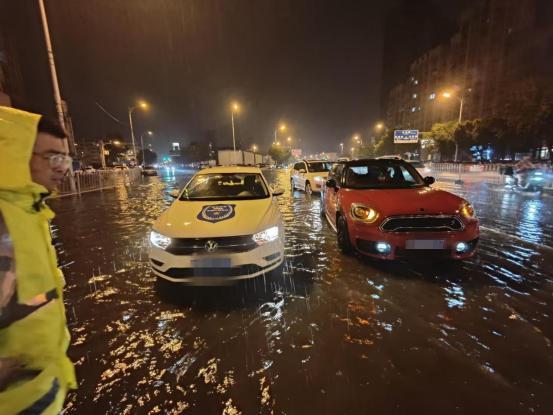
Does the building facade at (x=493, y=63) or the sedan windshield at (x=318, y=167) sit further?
the building facade at (x=493, y=63)

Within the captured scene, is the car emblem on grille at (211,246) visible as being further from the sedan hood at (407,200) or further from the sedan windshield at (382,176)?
the sedan windshield at (382,176)

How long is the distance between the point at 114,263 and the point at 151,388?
11.5 feet

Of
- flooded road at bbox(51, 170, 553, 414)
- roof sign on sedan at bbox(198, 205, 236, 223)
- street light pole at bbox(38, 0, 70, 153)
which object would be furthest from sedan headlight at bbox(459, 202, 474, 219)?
street light pole at bbox(38, 0, 70, 153)

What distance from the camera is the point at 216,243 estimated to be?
3.64m

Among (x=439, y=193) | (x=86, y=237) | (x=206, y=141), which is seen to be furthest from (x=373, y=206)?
(x=206, y=141)

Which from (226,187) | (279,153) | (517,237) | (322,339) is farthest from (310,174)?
(279,153)

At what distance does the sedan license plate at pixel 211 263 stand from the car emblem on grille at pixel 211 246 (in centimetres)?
12

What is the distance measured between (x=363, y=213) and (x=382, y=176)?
1712 millimetres

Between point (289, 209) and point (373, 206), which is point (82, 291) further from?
point (289, 209)

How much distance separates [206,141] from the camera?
139375 mm

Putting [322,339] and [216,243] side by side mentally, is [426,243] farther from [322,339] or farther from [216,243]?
[216,243]

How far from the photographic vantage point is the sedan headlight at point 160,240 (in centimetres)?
374

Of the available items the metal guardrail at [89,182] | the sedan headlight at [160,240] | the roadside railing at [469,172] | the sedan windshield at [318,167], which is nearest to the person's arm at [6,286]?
the sedan headlight at [160,240]

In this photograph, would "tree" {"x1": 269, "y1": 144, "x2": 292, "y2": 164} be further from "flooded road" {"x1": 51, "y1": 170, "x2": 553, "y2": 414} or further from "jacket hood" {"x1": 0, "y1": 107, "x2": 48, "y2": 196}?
"jacket hood" {"x1": 0, "y1": 107, "x2": 48, "y2": 196}
